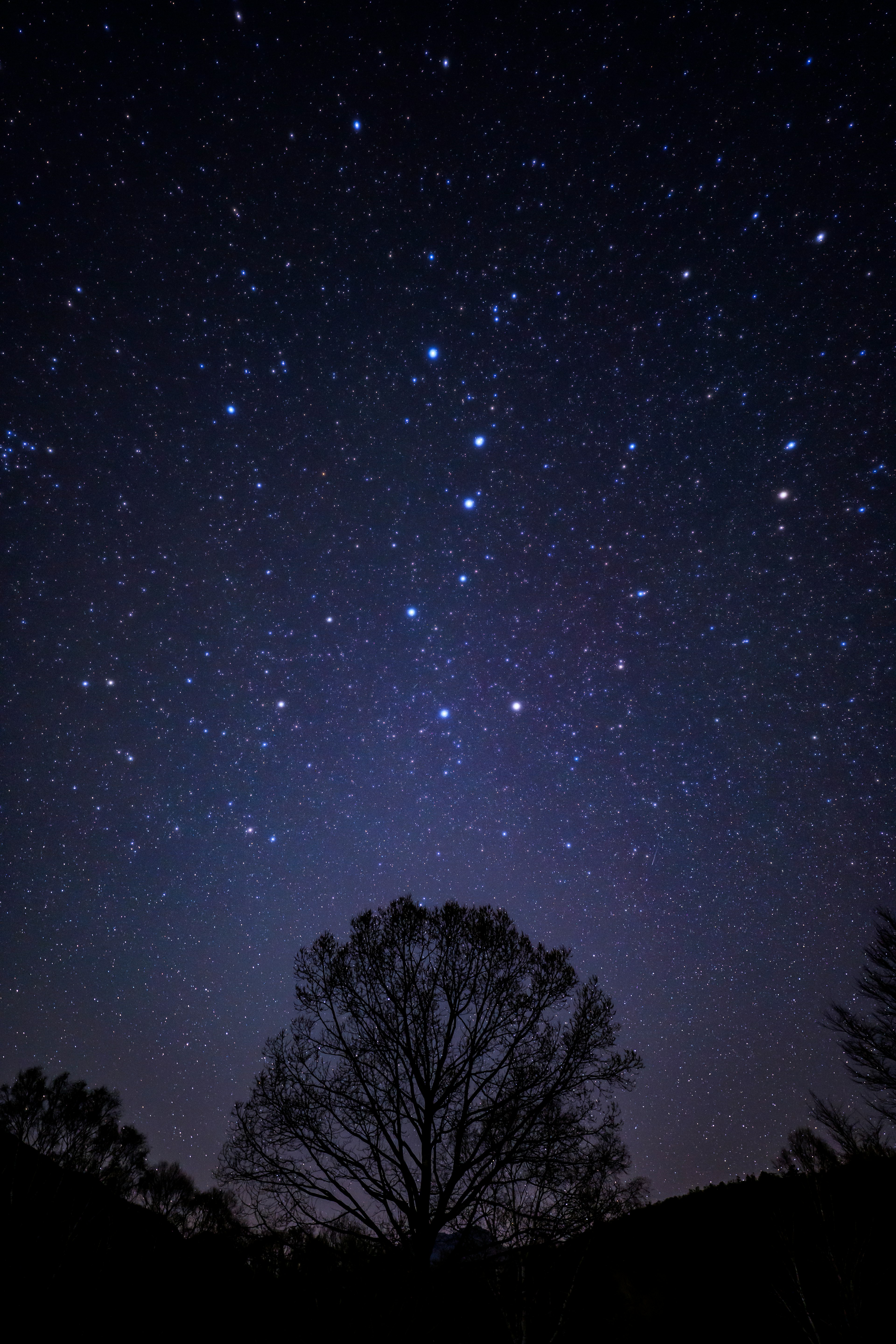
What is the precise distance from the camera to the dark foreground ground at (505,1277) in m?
6.62

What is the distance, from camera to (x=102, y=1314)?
288 inches

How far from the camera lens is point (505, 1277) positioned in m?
9.80

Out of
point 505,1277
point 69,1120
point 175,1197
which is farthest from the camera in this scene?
point 175,1197

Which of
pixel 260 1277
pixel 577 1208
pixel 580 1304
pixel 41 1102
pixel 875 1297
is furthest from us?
pixel 41 1102

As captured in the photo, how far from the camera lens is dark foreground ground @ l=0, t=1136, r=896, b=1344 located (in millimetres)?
6621

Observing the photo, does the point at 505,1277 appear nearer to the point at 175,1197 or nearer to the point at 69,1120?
the point at 69,1120

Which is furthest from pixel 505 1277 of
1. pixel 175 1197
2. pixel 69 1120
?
pixel 175 1197

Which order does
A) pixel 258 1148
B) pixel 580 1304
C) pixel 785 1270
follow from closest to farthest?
pixel 258 1148
pixel 785 1270
pixel 580 1304

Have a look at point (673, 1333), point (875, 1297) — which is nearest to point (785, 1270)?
point (875, 1297)

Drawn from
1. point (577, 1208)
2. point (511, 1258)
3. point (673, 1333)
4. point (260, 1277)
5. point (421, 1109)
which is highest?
point (421, 1109)

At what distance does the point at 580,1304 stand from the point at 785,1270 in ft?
16.0

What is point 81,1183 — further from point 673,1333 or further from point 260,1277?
point 673,1333

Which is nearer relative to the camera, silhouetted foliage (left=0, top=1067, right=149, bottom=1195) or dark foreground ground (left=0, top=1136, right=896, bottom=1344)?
dark foreground ground (left=0, top=1136, right=896, bottom=1344)

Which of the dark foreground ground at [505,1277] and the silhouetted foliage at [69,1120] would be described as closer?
the dark foreground ground at [505,1277]
